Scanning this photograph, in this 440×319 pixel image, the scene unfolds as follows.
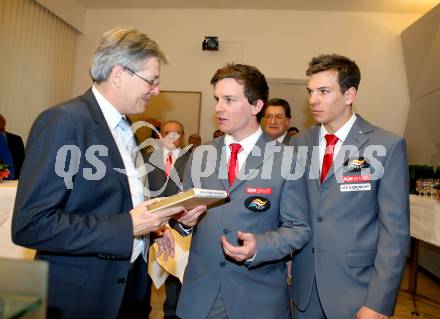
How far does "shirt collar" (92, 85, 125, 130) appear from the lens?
4.41 ft

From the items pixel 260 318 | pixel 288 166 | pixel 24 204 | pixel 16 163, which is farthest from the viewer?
pixel 16 163

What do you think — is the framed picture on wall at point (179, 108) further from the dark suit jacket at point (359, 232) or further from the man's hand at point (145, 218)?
Answer: the man's hand at point (145, 218)

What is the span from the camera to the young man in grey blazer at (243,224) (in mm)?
1400

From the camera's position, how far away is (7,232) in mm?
2420

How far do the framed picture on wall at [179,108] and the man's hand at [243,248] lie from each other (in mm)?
5411

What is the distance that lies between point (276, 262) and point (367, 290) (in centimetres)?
38

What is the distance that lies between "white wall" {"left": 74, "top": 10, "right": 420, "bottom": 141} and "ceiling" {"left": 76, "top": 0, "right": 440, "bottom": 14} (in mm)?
129

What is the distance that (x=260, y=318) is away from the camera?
1402 millimetres

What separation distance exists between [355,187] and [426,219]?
2.17 metres

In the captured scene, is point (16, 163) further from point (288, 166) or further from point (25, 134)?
point (288, 166)

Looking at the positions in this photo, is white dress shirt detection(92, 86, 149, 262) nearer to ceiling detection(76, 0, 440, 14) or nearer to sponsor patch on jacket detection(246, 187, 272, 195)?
sponsor patch on jacket detection(246, 187, 272, 195)

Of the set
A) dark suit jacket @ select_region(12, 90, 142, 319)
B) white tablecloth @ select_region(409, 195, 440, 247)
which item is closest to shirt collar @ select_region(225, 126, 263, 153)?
dark suit jacket @ select_region(12, 90, 142, 319)

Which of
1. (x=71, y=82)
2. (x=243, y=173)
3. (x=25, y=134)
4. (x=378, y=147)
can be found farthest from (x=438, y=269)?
(x=71, y=82)

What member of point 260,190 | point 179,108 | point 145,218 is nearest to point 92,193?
point 145,218
